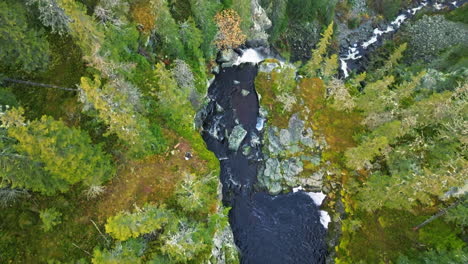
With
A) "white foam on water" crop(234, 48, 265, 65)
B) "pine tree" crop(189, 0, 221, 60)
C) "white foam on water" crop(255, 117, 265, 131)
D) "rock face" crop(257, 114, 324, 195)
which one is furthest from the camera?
"white foam on water" crop(234, 48, 265, 65)

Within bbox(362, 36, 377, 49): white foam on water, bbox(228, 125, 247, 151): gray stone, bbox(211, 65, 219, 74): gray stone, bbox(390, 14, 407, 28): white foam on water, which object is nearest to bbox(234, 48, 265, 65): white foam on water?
bbox(211, 65, 219, 74): gray stone

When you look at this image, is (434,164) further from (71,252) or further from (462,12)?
(462,12)

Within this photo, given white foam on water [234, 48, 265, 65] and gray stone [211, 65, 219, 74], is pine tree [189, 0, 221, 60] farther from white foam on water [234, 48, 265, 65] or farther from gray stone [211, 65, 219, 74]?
white foam on water [234, 48, 265, 65]

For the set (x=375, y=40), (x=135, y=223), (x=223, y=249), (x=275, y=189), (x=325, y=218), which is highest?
(x=375, y=40)

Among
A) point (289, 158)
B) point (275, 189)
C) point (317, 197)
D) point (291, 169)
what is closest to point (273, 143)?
point (289, 158)

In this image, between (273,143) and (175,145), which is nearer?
(175,145)

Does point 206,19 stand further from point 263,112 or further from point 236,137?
point 236,137

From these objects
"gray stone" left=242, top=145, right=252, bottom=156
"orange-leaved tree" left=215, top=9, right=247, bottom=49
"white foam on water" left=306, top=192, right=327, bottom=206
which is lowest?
"white foam on water" left=306, top=192, right=327, bottom=206

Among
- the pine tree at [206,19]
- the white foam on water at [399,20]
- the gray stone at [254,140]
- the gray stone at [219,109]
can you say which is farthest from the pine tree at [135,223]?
the white foam on water at [399,20]
